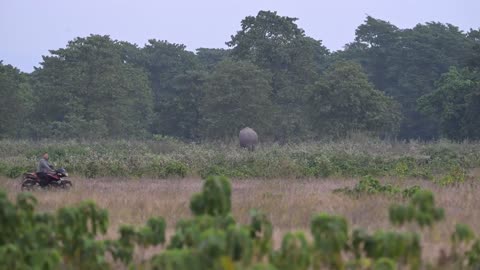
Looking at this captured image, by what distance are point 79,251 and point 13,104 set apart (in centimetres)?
4171

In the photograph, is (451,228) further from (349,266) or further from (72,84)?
(72,84)

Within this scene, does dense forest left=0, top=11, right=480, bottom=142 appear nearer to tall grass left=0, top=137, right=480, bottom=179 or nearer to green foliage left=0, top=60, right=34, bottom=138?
green foliage left=0, top=60, right=34, bottom=138

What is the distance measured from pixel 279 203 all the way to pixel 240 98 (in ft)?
105

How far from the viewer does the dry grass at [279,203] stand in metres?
12.5

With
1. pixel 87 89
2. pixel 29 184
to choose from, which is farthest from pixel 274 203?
pixel 87 89

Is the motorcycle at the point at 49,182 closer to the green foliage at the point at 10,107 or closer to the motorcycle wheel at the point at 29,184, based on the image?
the motorcycle wheel at the point at 29,184

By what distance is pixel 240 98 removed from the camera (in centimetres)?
4700

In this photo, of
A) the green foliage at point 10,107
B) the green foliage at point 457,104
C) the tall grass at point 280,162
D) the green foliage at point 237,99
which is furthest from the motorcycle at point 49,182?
the green foliage at point 10,107

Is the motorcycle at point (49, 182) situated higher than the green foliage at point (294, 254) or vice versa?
the green foliage at point (294, 254)

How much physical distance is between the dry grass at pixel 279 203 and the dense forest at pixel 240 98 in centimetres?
2413

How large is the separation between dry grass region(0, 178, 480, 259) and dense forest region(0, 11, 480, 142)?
2413 cm

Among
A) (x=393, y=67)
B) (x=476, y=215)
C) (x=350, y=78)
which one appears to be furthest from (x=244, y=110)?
(x=476, y=215)

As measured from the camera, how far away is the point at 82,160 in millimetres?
26812

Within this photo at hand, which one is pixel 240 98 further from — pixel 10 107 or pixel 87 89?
pixel 10 107
